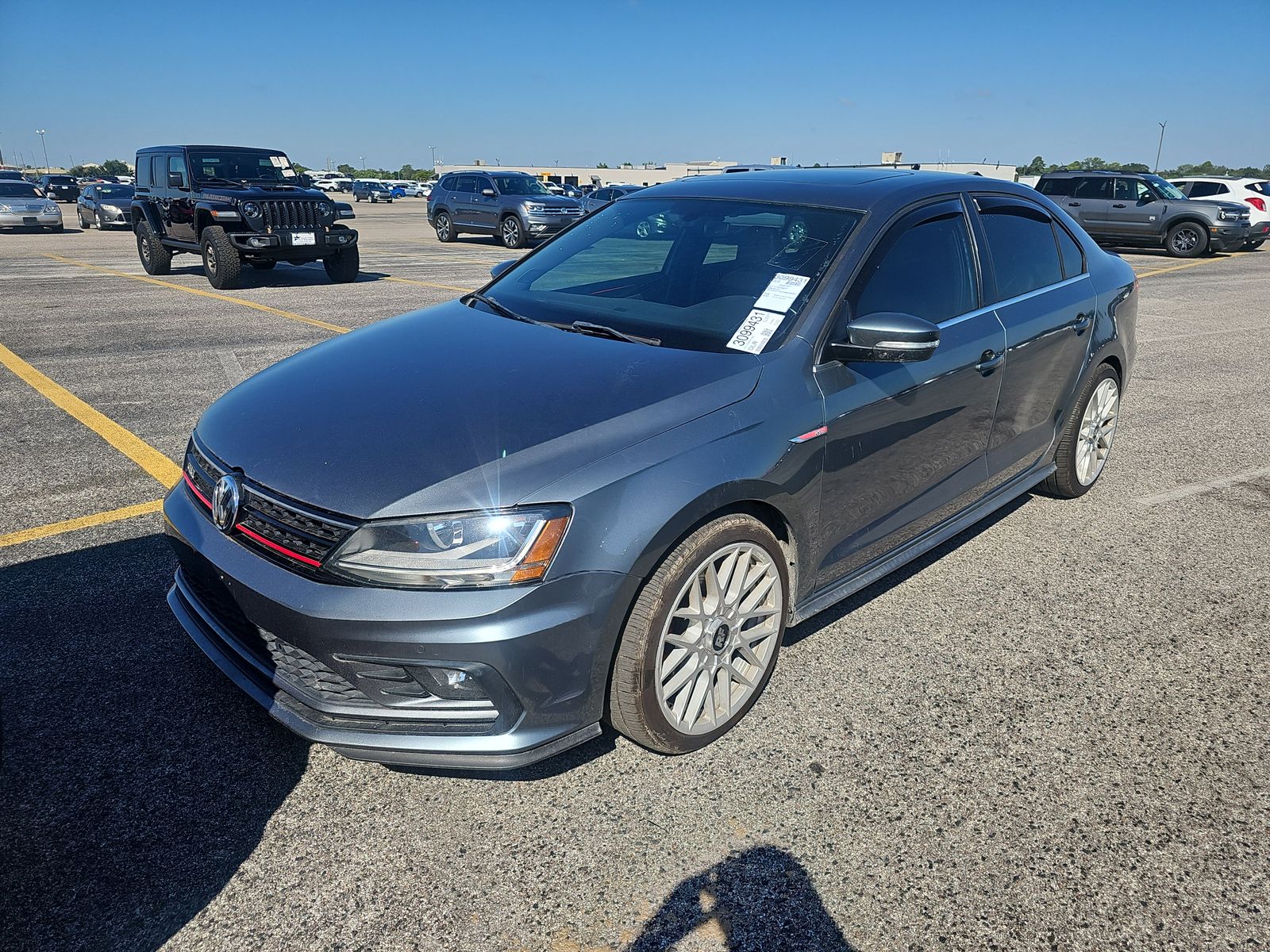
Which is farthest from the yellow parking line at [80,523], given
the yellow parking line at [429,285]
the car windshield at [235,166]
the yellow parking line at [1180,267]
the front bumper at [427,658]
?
the yellow parking line at [1180,267]

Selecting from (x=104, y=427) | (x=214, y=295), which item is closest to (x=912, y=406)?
(x=104, y=427)

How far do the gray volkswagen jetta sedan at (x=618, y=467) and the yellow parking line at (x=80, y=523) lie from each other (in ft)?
5.38

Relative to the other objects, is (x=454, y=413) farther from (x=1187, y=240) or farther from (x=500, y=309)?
(x=1187, y=240)

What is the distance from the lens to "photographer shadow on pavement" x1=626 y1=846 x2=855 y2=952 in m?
2.06

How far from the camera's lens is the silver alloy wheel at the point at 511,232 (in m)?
21.0

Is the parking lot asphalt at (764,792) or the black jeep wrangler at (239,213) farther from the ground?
the black jeep wrangler at (239,213)

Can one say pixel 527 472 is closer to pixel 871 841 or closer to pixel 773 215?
pixel 871 841

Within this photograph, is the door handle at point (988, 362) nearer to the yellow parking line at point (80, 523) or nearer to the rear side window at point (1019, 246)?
the rear side window at point (1019, 246)

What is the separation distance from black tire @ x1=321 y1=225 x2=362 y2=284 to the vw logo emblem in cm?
1174

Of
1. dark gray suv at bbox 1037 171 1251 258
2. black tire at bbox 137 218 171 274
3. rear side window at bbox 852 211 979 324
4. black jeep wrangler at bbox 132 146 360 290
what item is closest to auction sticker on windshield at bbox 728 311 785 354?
rear side window at bbox 852 211 979 324

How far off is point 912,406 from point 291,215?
1168cm

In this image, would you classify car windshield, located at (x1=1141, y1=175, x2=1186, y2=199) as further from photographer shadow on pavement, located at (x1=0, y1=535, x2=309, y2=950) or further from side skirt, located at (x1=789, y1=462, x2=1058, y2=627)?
photographer shadow on pavement, located at (x1=0, y1=535, x2=309, y2=950)

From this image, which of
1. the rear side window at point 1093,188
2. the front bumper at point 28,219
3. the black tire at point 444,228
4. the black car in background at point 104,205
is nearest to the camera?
the rear side window at point 1093,188

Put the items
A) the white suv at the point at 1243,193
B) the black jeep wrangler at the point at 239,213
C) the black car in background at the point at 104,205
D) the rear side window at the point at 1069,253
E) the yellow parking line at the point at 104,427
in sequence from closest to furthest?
1. the rear side window at the point at 1069,253
2. the yellow parking line at the point at 104,427
3. the black jeep wrangler at the point at 239,213
4. the white suv at the point at 1243,193
5. the black car in background at the point at 104,205
